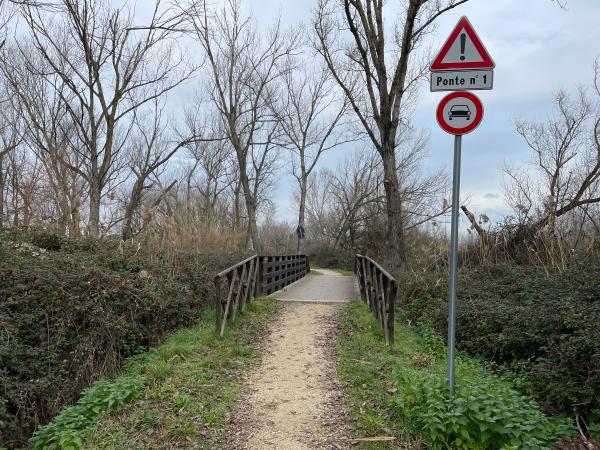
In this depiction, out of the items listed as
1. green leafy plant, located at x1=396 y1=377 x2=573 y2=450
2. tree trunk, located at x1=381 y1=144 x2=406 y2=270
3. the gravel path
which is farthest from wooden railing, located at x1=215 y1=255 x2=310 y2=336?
green leafy plant, located at x1=396 y1=377 x2=573 y2=450

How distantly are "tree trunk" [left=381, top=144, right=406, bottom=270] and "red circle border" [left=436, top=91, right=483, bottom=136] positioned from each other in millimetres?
9854

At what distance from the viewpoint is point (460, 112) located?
12.2ft

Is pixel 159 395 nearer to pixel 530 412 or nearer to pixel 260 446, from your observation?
pixel 260 446

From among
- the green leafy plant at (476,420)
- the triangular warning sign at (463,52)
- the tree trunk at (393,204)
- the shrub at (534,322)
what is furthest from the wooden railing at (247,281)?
the triangular warning sign at (463,52)

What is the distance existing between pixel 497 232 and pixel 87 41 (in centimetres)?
1305

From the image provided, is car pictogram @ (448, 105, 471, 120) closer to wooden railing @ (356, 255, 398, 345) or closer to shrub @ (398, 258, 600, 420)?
shrub @ (398, 258, 600, 420)

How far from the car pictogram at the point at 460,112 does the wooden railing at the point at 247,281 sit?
430 cm

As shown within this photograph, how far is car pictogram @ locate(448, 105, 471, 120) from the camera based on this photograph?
12.1ft

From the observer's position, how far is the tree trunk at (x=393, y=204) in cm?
1360

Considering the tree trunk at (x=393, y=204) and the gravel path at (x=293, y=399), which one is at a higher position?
the tree trunk at (x=393, y=204)

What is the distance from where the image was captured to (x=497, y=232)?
10625mm

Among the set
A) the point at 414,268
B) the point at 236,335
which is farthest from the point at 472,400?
the point at 414,268

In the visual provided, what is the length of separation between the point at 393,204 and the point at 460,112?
32.9 ft

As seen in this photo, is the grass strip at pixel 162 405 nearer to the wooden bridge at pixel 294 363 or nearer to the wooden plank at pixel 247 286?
the wooden bridge at pixel 294 363
